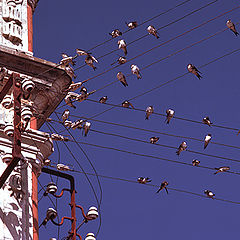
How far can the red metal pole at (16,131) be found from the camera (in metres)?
25.7

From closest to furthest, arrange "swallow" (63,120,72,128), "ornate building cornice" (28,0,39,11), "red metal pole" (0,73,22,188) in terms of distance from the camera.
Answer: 1. "red metal pole" (0,73,22,188)
2. "swallow" (63,120,72,128)
3. "ornate building cornice" (28,0,39,11)

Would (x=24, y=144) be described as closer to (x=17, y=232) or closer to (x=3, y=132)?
(x=3, y=132)

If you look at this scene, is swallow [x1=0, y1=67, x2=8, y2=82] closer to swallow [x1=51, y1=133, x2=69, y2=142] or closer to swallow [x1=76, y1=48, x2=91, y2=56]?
swallow [x1=51, y1=133, x2=69, y2=142]

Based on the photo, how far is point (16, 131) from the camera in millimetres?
26250

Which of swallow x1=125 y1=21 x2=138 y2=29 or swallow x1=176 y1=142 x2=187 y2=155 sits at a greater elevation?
swallow x1=125 y1=21 x2=138 y2=29

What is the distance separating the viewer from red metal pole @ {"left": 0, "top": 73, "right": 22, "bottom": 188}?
25688mm

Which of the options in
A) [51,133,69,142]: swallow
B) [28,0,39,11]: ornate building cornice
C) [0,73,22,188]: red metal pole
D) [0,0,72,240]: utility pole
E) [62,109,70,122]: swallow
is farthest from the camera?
[28,0,39,11]: ornate building cornice

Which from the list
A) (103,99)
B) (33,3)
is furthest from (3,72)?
(33,3)

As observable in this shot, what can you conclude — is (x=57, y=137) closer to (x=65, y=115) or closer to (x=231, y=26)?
(x=65, y=115)

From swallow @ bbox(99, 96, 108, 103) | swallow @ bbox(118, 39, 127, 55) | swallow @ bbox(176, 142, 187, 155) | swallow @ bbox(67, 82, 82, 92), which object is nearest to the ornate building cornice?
swallow @ bbox(118, 39, 127, 55)

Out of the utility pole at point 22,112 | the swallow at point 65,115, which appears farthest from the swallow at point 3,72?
the swallow at point 65,115

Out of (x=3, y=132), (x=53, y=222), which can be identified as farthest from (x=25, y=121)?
(x=53, y=222)

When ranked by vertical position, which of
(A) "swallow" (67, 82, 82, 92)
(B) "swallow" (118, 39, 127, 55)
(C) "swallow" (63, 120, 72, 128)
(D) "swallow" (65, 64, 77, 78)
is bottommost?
(C) "swallow" (63, 120, 72, 128)

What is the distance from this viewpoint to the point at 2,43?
98.4 feet
